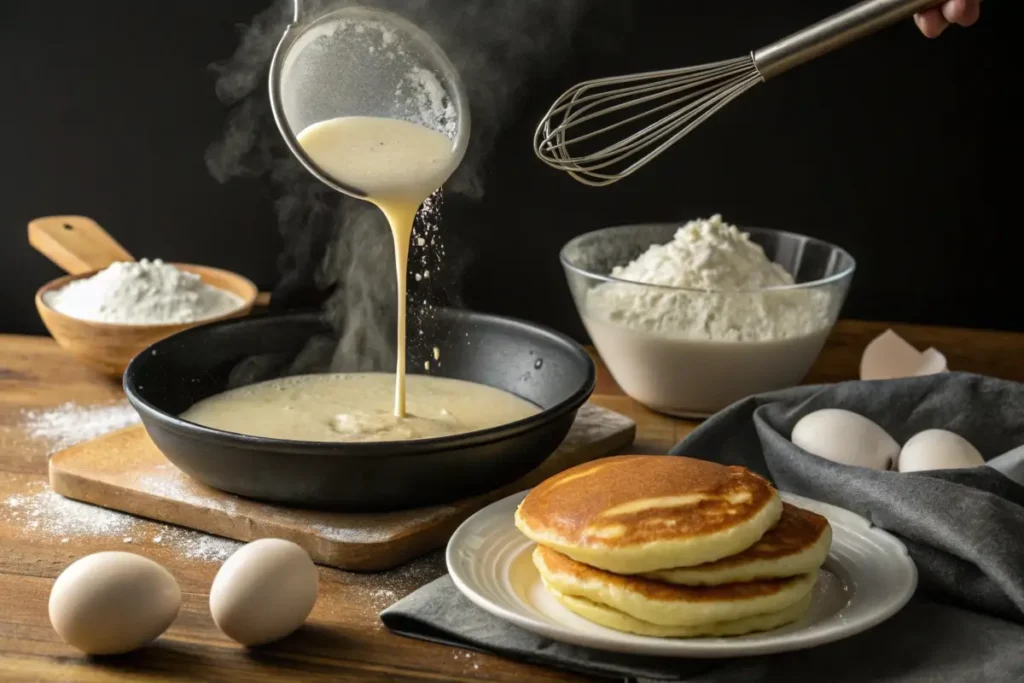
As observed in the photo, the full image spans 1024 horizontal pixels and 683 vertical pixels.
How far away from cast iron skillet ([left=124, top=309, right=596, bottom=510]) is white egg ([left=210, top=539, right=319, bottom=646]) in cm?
18

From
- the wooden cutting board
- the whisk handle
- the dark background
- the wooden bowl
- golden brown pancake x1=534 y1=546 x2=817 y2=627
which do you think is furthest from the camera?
the dark background

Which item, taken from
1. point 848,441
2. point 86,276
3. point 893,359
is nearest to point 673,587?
point 848,441

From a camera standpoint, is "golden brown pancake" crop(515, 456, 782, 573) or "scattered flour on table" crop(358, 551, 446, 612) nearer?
"golden brown pancake" crop(515, 456, 782, 573)

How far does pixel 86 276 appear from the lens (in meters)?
2.11

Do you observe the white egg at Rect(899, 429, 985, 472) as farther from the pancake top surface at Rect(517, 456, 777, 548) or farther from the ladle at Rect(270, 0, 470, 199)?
the ladle at Rect(270, 0, 470, 199)

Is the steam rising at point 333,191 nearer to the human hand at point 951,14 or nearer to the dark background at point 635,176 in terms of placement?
the dark background at point 635,176

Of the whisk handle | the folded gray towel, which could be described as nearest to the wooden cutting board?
the folded gray towel

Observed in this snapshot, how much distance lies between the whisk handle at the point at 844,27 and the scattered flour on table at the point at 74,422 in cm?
106

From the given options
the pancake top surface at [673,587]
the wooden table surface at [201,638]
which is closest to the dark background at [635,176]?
the wooden table surface at [201,638]

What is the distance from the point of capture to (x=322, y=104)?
1453 mm

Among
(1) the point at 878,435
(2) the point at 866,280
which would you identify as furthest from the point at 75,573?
(2) the point at 866,280

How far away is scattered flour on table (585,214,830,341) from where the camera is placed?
1774 millimetres

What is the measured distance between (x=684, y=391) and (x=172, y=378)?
0.75m

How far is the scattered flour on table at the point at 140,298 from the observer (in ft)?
6.42
